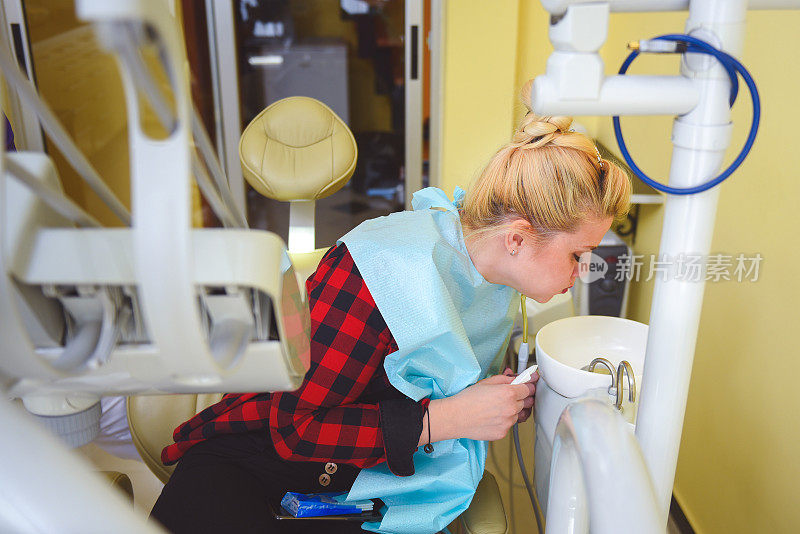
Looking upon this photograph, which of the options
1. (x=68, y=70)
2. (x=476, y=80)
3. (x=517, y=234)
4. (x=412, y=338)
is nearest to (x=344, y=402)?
(x=412, y=338)

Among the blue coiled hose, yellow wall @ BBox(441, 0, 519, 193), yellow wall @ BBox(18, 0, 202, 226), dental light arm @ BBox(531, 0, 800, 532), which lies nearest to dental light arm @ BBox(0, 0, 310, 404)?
dental light arm @ BBox(531, 0, 800, 532)

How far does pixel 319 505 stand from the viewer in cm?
119

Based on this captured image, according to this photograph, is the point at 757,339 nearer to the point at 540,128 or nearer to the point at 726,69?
the point at 540,128

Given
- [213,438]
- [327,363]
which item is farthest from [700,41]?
[213,438]

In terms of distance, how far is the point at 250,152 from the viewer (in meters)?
1.71

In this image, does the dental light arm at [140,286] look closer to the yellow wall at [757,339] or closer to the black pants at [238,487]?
the black pants at [238,487]

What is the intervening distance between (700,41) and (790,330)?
35.4 inches

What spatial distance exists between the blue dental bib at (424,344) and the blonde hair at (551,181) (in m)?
0.13

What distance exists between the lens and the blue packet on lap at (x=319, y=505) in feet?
3.90

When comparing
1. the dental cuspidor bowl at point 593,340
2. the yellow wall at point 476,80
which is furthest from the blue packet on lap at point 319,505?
the yellow wall at point 476,80

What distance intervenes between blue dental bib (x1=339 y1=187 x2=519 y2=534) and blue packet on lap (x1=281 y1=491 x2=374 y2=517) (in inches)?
1.1

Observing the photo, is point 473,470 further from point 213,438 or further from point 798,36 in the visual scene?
point 798,36

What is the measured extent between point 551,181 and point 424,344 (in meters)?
0.34

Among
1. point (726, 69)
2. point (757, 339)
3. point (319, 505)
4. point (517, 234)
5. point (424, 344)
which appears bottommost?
point (319, 505)
